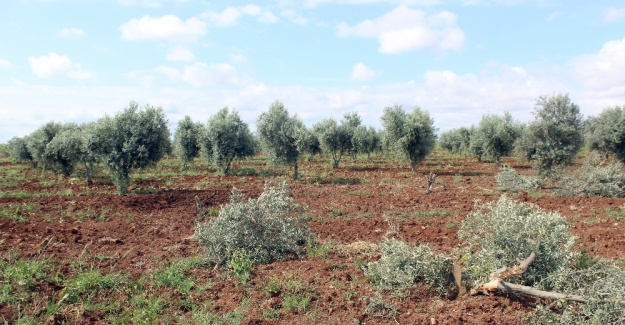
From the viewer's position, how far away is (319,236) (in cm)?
995

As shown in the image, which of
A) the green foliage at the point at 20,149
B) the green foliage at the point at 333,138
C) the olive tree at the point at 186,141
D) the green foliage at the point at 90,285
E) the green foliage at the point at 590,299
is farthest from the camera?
the green foliage at the point at 333,138

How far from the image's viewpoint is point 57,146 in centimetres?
2556

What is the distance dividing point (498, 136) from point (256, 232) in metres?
31.4

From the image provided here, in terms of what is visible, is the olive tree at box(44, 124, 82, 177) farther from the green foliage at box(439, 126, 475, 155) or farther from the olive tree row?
the green foliage at box(439, 126, 475, 155)

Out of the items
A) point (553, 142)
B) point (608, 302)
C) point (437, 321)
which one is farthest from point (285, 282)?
point (553, 142)

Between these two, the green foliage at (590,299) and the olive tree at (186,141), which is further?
the olive tree at (186,141)

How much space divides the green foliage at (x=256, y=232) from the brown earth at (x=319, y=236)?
45cm

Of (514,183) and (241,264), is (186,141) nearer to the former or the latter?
(514,183)

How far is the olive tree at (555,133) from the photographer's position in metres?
22.7

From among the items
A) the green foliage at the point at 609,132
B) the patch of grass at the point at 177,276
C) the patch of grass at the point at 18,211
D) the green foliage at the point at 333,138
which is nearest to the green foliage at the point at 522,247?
the patch of grass at the point at 177,276

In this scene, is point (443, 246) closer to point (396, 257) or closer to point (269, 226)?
point (396, 257)

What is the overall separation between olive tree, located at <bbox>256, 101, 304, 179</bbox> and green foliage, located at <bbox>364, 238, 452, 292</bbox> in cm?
1925

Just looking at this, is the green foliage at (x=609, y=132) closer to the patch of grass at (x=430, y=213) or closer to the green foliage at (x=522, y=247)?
the patch of grass at (x=430, y=213)

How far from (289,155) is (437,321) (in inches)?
845
